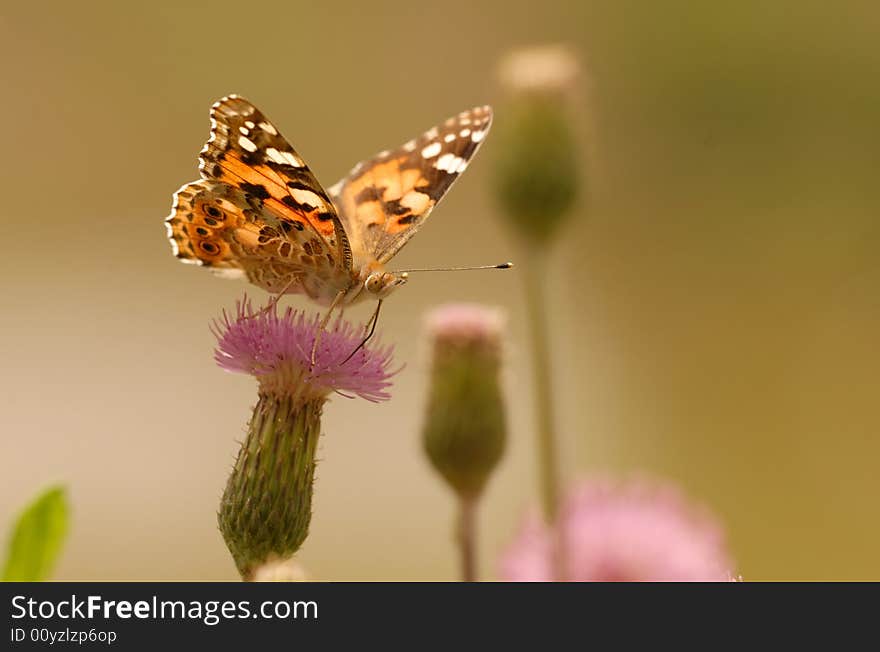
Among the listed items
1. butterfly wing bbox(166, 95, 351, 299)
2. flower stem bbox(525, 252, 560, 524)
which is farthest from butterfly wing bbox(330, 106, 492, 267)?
flower stem bbox(525, 252, 560, 524)

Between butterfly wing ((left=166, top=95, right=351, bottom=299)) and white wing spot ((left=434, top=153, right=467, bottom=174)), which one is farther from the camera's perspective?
white wing spot ((left=434, top=153, right=467, bottom=174))

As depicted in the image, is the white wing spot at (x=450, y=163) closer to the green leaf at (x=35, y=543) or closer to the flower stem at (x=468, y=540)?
the flower stem at (x=468, y=540)

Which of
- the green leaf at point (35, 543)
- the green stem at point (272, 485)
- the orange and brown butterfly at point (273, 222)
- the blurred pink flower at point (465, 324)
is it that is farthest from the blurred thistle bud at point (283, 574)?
the blurred pink flower at point (465, 324)

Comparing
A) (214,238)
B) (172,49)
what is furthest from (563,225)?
(172,49)

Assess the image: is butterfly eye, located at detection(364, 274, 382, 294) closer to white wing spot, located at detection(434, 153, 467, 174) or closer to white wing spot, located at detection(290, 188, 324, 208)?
white wing spot, located at detection(290, 188, 324, 208)

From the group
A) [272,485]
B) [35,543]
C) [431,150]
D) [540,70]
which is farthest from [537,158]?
[35,543]
